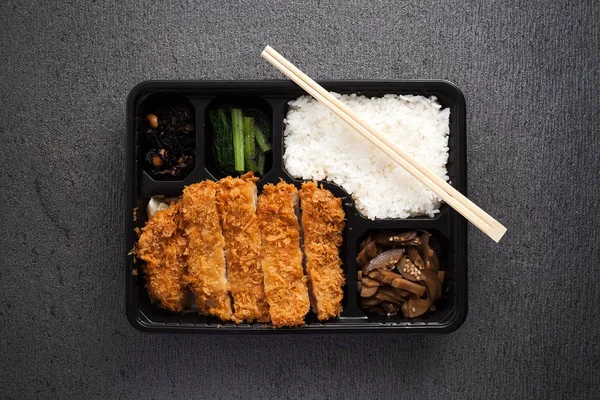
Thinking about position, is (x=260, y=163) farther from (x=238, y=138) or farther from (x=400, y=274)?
(x=400, y=274)

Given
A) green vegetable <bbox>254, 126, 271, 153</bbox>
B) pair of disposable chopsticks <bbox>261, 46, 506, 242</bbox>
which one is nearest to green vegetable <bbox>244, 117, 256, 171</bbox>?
green vegetable <bbox>254, 126, 271, 153</bbox>

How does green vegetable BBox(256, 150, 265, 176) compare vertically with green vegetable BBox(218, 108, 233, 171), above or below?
below

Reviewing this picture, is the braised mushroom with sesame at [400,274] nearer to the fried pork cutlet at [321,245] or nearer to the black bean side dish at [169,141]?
the fried pork cutlet at [321,245]

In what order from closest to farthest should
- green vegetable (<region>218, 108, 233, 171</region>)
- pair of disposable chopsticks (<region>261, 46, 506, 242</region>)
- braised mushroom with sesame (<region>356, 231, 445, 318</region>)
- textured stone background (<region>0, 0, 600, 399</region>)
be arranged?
pair of disposable chopsticks (<region>261, 46, 506, 242</region>) < braised mushroom with sesame (<region>356, 231, 445, 318</region>) < green vegetable (<region>218, 108, 233, 171</region>) < textured stone background (<region>0, 0, 600, 399</region>)

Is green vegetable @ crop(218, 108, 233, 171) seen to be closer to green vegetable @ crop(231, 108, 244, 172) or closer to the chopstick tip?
green vegetable @ crop(231, 108, 244, 172)

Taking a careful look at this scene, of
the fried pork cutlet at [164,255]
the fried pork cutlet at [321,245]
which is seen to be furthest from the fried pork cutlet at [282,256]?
the fried pork cutlet at [164,255]

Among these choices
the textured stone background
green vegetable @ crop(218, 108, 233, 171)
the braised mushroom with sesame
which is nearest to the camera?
A: the braised mushroom with sesame

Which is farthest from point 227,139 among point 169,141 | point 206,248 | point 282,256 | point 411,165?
point 411,165
